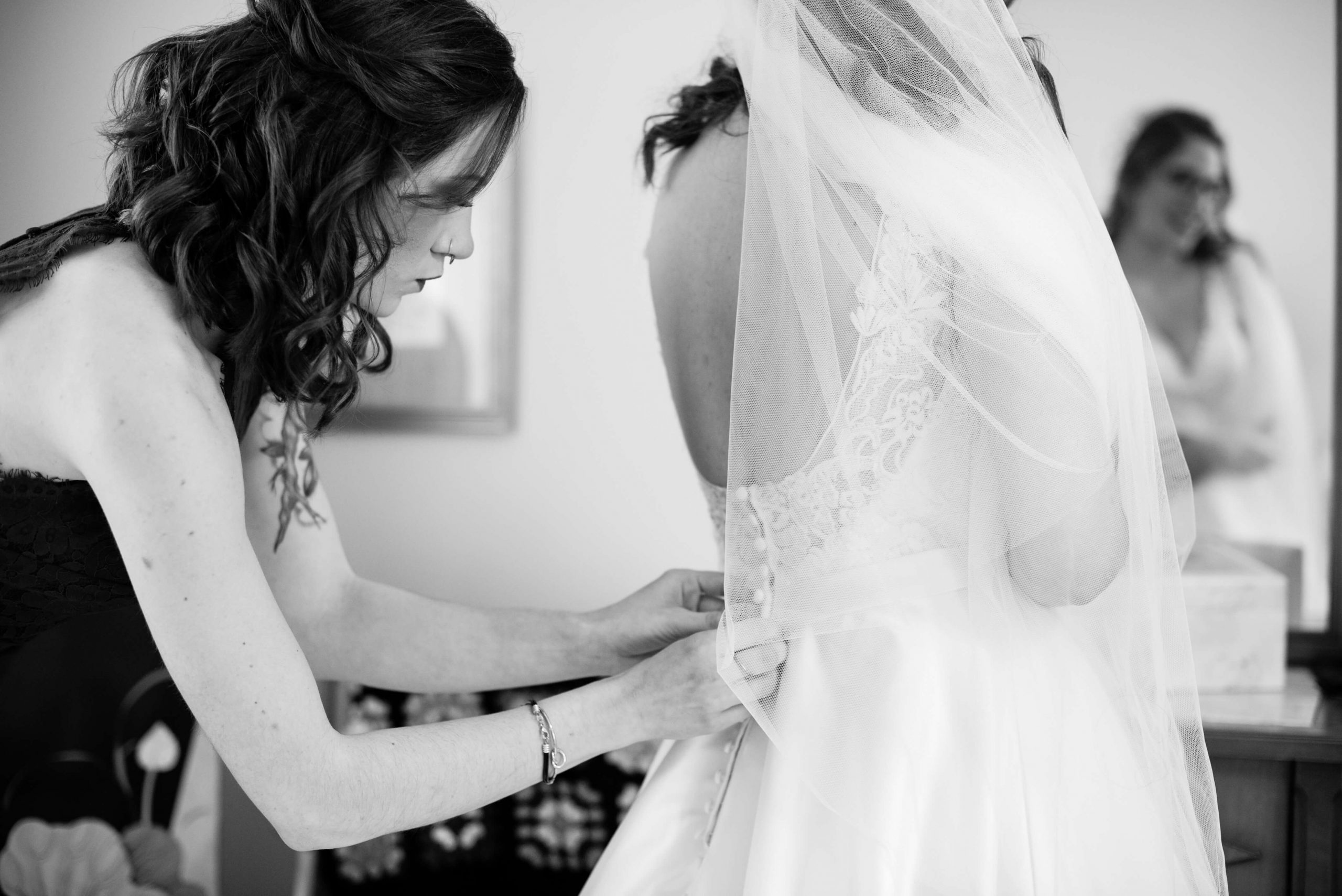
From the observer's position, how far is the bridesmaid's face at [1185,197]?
1.96m

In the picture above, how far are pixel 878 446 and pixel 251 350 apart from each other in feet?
1.87

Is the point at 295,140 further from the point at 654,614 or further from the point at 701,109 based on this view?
the point at 654,614

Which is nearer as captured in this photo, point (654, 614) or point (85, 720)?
point (654, 614)

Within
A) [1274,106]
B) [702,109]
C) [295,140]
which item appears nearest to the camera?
[295,140]

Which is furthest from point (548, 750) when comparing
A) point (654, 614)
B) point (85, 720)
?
point (85, 720)

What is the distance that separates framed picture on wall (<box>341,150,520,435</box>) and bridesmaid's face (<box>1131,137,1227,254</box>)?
126 cm

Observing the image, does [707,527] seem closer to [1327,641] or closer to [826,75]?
[1327,641]

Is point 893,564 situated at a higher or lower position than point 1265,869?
higher

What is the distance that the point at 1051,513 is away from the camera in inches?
33.6

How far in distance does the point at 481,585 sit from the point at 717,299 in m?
1.39

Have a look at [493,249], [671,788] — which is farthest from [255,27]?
[493,249]

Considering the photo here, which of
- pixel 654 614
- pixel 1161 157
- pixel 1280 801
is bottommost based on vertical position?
pixel 1280 801

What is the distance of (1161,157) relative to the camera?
197 cm
